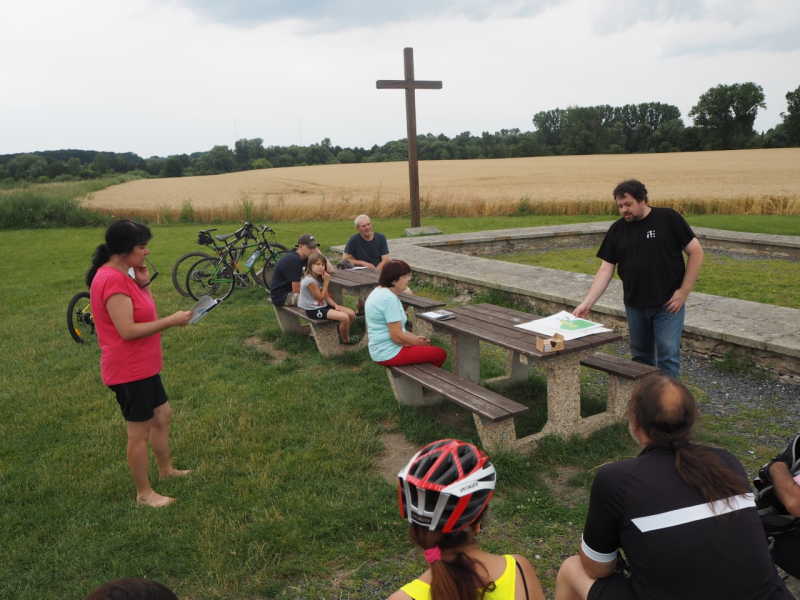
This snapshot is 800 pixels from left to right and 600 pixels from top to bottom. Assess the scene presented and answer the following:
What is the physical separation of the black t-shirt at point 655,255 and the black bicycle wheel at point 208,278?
21.9 ft

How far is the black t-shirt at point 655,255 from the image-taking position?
447 centimetres

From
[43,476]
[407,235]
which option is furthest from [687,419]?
[407,235]

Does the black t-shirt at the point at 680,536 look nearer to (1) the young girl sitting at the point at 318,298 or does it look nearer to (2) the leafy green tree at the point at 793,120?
(1) the young girl sitting at the point at 318,298

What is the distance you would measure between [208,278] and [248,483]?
21.1 ft

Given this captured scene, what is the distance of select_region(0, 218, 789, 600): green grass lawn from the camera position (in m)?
3.17

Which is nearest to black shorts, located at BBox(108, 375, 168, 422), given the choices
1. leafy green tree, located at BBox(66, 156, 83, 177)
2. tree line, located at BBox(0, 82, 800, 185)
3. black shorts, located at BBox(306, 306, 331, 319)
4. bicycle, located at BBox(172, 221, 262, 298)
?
Answer: black shorts, located at BBox(306, 306, 331, 319)

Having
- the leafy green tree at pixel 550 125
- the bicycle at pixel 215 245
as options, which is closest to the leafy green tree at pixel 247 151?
the leafy green tree at pixel 550 125

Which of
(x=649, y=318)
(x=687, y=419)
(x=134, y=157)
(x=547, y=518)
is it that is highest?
(x=134, y=157)

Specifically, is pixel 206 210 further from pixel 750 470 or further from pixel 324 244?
pixel 750 470

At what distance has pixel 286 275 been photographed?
7340 mm

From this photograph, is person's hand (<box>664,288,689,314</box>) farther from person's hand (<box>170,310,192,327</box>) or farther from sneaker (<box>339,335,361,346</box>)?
sneaker (<box>339,335,361,346</box>)

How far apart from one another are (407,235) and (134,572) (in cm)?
1235

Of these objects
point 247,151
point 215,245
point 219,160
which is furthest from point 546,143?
point 215,245

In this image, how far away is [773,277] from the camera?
939 centimetres
